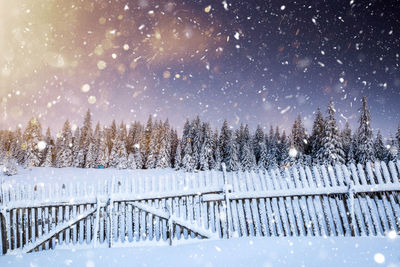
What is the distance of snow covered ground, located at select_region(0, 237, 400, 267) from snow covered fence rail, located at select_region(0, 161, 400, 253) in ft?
A: 2.38

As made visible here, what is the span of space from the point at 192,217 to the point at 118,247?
2142mm

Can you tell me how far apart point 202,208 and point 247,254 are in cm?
211

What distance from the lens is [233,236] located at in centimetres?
603

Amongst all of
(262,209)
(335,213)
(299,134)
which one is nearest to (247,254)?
(262,209)

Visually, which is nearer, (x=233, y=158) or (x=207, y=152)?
(x=233, y=158)

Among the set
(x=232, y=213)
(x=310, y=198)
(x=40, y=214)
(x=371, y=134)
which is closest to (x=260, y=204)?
(x=232, y=213)

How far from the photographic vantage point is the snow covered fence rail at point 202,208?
573cm

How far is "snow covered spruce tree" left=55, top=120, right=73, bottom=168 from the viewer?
5528 centimetres

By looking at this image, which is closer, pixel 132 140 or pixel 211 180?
pixel 211 180

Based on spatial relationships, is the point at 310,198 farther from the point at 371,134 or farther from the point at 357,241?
the point at 371,134

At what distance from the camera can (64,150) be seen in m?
56.0

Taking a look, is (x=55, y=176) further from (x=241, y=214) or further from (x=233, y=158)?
(x=241, y=214)

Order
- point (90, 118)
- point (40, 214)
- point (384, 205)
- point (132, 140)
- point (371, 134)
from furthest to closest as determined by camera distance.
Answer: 1. point (132, 140)
2. point (90, 118)
3. point (371, 134)
4. point (40, 214)
5. point (384, 205)

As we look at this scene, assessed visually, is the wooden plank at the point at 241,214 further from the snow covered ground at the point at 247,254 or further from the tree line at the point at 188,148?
the tree line at the point at 188,148
